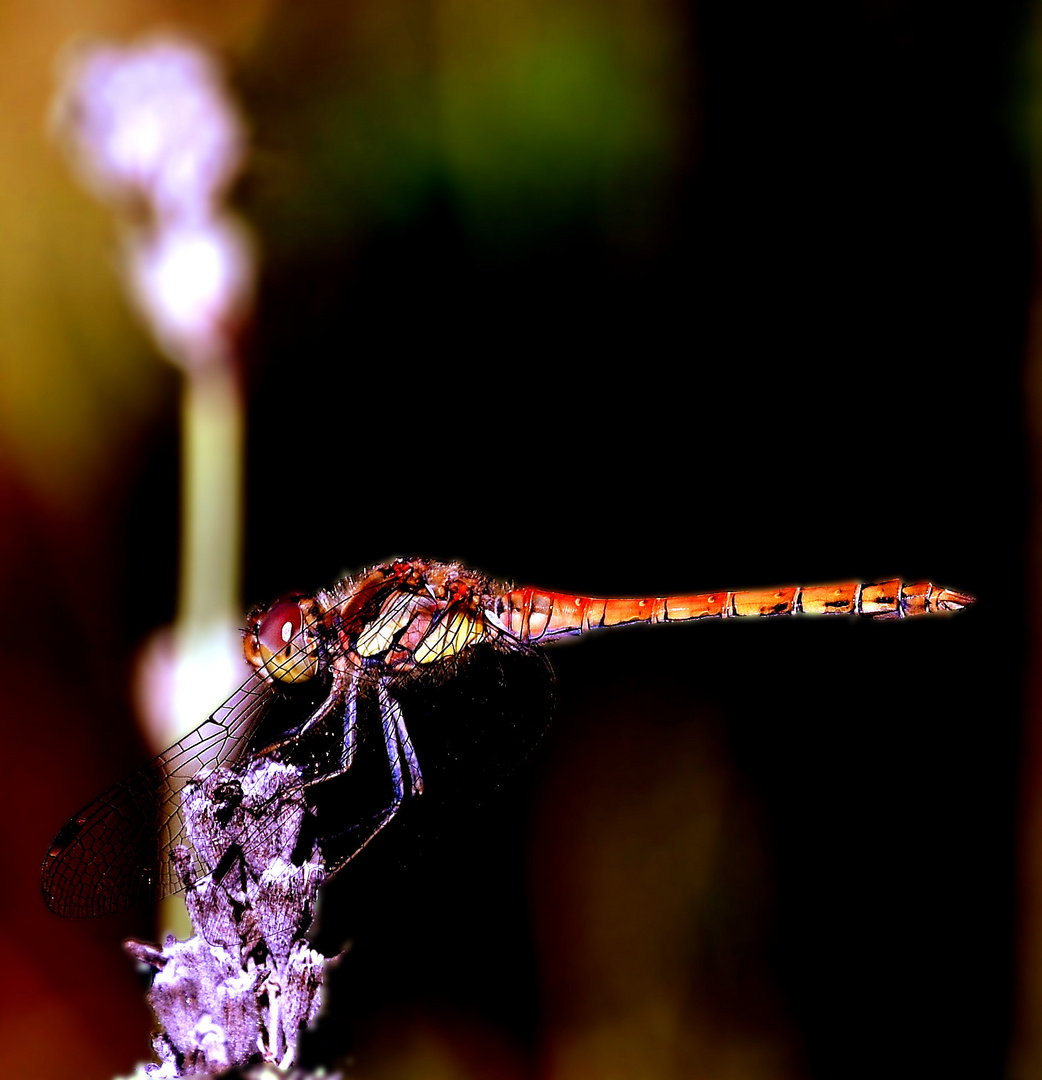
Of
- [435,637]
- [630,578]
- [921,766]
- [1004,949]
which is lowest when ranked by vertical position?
[1004,949]

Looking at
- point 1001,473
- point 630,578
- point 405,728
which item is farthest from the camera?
point 630,578

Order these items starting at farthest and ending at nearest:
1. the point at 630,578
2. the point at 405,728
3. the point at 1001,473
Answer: the point at 630,578 → the point at 1001,473 → the point at 405,728

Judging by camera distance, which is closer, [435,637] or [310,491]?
[435,637]

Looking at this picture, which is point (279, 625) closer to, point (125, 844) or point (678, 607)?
point (125, 844)

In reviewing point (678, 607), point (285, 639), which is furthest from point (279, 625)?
point (678, 607)

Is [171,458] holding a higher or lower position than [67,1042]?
higher

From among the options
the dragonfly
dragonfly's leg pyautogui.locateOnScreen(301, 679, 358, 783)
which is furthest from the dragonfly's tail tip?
dragonfly's leg pyautogui.locateOnScreen(301, 679, 358, 783)

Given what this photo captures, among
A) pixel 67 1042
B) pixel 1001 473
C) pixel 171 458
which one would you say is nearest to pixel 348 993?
pixel 67 1042

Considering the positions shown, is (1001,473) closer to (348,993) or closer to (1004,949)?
(1004,949)

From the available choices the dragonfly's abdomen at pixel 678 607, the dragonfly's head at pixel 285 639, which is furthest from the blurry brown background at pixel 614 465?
the dragonfly's head at pixel 285 639
